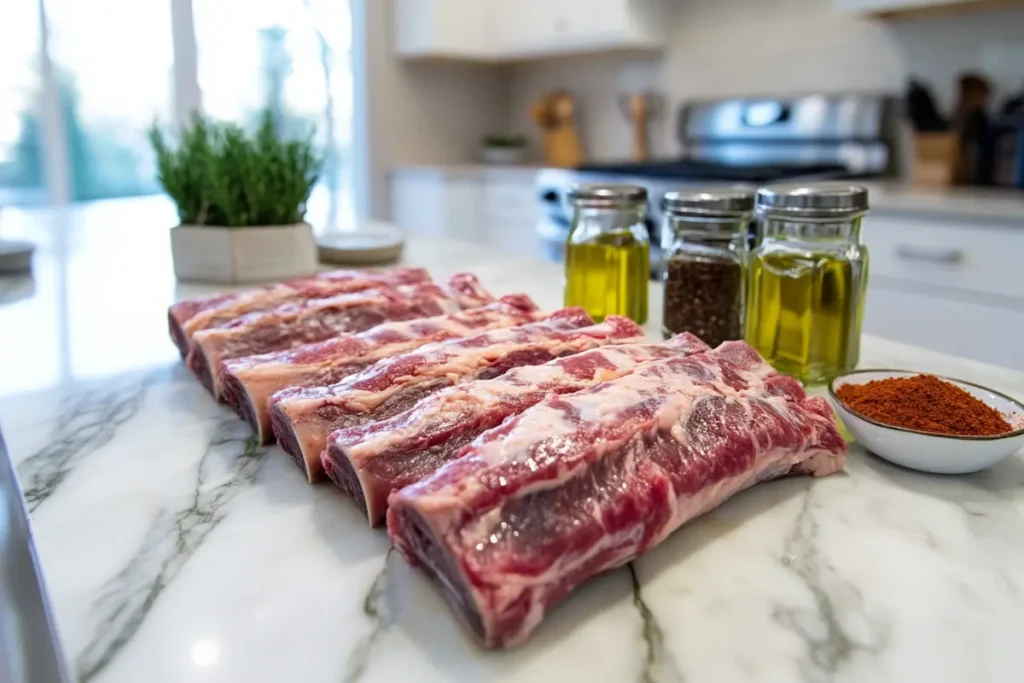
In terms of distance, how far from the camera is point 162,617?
21.8 inches

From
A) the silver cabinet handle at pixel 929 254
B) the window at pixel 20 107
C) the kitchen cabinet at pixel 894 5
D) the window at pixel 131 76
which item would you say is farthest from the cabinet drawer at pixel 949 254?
the window at pixel 20 107

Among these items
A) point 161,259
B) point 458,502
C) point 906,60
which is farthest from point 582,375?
point 906,60

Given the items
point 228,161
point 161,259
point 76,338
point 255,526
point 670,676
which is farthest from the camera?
point 161,259

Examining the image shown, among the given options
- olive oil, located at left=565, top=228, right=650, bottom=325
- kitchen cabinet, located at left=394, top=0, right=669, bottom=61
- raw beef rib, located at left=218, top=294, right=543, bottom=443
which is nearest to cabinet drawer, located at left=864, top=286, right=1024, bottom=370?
olive oil, located at left=565, top=228, right=650, bottom=325

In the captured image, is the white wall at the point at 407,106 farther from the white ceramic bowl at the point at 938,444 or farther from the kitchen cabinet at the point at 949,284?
the white ceramic bowl at the point at 938,444

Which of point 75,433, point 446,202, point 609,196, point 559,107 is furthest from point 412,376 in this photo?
point 559,107

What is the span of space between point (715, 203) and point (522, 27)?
A: 311 cm

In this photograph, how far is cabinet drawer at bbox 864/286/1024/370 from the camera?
2.13m

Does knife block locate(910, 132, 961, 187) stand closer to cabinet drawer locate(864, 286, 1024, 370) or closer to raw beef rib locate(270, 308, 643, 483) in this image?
cabinet drawer locate(864, 286, 1024, 370)

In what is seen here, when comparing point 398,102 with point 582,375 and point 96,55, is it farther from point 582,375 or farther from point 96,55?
point 582,375

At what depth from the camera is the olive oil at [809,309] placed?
0.95 meters

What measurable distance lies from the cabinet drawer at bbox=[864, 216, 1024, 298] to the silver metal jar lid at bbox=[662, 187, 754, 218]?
144 centimetres

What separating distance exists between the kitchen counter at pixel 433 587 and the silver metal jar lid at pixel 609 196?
533 mm

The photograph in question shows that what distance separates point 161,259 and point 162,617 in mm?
1485
